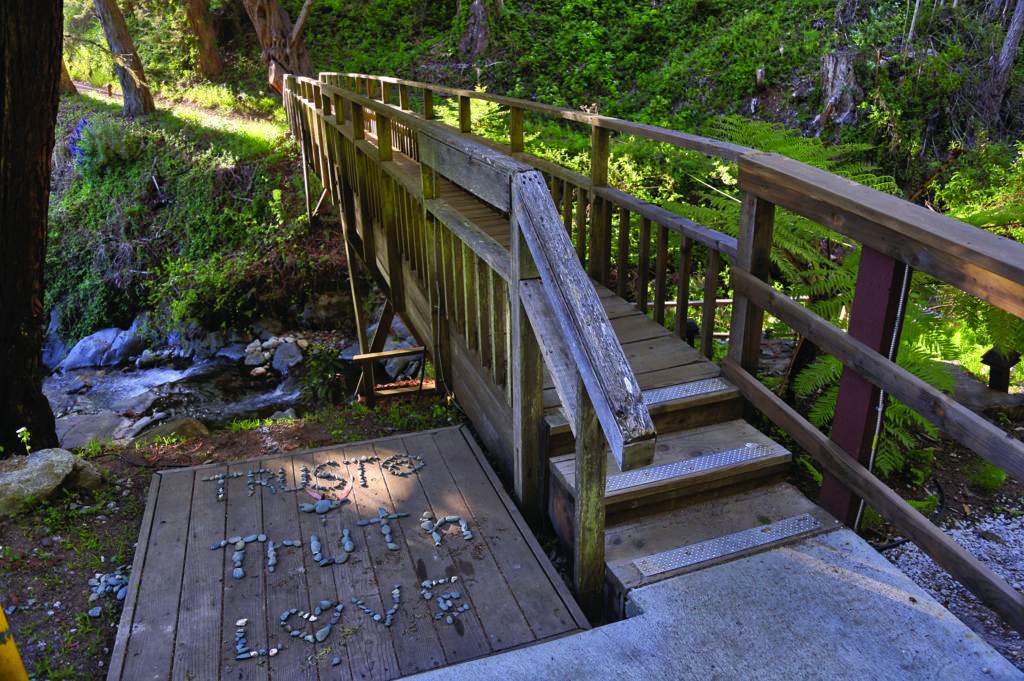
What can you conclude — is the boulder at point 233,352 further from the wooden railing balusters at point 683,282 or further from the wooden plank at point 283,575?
the wooden railing balusters at point 683,282

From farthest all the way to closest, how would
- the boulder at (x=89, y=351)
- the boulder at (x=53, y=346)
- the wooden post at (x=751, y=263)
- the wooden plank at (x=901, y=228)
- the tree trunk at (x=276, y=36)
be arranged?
the tree trunk at (x=276, y=36), the boulder at (x=53, y=346), the boulder at (x=89, y=351), the wooden post at (x=751, y=263), the wooden plank at (x=901, y=228)

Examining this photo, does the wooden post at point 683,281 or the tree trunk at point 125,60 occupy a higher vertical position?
the tree trunk at point 125,60

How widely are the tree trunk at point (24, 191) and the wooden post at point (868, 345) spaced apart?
461cm

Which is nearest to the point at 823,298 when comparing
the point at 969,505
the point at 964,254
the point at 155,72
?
the point at 969,505

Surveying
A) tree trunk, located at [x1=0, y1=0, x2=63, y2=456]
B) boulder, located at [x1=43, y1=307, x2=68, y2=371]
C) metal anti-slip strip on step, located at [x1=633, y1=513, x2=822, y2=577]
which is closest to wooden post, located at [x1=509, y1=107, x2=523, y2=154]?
tree trunk, located at [x1=0, y1=0, x2=63, y2=456]

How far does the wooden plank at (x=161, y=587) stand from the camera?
270 cm

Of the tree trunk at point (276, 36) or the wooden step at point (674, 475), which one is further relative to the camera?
the tree trunk at point (276, 36)

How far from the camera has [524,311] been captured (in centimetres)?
311

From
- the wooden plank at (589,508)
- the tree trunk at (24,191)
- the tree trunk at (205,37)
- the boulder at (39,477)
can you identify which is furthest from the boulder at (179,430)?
the tree trunk at (205,37)

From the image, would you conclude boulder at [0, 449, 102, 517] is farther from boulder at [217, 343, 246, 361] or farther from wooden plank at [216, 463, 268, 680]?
boulder at [217, 343, 246, 361]

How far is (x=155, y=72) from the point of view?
66.7ft

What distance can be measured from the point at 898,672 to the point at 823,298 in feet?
7.88

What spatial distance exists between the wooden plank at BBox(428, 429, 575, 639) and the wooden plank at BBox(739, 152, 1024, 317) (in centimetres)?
179

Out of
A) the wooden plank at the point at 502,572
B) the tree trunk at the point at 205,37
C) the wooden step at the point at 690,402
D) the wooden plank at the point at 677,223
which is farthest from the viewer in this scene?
the tree trunk at the point at 205,37
